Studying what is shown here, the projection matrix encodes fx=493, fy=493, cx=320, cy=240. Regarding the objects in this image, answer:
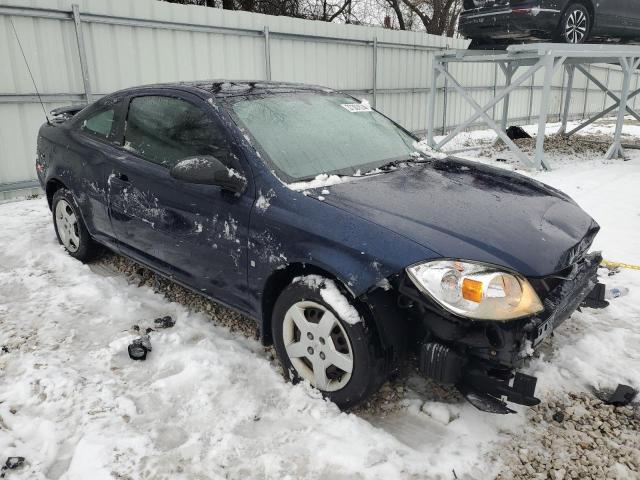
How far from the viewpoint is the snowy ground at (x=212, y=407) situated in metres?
2.09

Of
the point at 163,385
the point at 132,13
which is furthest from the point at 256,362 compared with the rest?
the point at 132,13

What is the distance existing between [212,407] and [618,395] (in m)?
2.06

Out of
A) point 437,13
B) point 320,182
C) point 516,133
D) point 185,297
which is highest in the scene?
point 437,13

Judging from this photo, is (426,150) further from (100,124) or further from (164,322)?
(100,124)

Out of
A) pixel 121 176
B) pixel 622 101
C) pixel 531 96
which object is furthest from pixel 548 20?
pixel 531 96

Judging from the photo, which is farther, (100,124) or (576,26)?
(576,26)

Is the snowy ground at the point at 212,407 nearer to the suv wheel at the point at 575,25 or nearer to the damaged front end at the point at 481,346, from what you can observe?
the damaged front end at the point at 481,346

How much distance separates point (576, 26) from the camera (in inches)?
345

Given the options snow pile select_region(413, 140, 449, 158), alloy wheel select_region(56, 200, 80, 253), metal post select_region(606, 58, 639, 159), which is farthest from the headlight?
metal post select_region(606, 58, 639, 159)

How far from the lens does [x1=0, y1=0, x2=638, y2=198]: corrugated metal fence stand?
21.6 ft

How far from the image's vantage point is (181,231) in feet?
9.71

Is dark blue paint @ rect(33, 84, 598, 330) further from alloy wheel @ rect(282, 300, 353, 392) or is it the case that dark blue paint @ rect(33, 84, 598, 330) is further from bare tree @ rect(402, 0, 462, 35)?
bare tree @ rect(402, 0, 462, 35)

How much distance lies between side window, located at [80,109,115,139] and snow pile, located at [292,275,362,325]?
7.38 ft

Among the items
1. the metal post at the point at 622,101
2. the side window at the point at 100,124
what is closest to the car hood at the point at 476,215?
the side window at the point at 100,124
